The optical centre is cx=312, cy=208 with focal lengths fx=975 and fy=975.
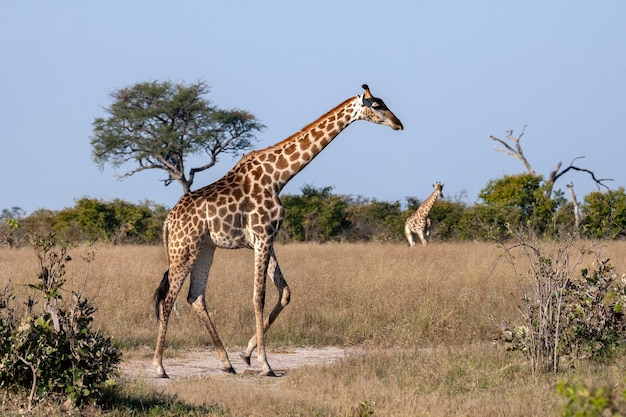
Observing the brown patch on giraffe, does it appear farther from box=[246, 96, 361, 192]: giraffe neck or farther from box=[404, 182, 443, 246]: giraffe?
box=[404, 182, 443, 246]: giraffe

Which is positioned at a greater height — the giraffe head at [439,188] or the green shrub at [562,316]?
the giraffe head at [439,188]

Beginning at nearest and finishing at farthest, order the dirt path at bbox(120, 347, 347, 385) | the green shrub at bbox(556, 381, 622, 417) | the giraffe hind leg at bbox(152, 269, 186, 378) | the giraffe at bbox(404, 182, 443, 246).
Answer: the green shrub at bbox(556, 381, 622, 417) < the dirt path at bbox(120, 347, 347, 385) < the giraffe hind leg at bbox(152, 269, 186, 378) < the giraffe at bbox(404, 182, 443, 246)

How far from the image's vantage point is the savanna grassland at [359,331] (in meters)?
7.88

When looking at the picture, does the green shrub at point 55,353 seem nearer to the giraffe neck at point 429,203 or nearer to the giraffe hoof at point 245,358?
the giraffe hoof at point 245,358

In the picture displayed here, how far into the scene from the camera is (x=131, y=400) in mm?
7629

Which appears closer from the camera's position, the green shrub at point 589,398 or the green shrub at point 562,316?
the green shrub at point 589,398

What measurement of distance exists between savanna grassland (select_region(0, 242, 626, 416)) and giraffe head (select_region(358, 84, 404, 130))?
176cm

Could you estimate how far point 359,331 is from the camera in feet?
40.9

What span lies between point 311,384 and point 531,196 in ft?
77.5

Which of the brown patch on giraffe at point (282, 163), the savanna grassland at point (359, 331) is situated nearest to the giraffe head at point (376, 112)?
the brown patch on giraffe at point (282, 163)

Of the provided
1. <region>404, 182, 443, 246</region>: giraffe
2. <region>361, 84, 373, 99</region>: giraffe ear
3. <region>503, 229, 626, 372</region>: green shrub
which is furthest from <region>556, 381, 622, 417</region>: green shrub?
<region>404, 182, 443, 246</region>: giraffe

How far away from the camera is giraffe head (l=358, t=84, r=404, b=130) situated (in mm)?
10562

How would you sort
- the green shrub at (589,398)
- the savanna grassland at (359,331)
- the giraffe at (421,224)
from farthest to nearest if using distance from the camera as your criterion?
the giraffe at (421,224) → the savanna grassland at (359,331) → the green shrub at (589,398)

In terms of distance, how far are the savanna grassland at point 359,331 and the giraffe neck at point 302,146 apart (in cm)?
210
